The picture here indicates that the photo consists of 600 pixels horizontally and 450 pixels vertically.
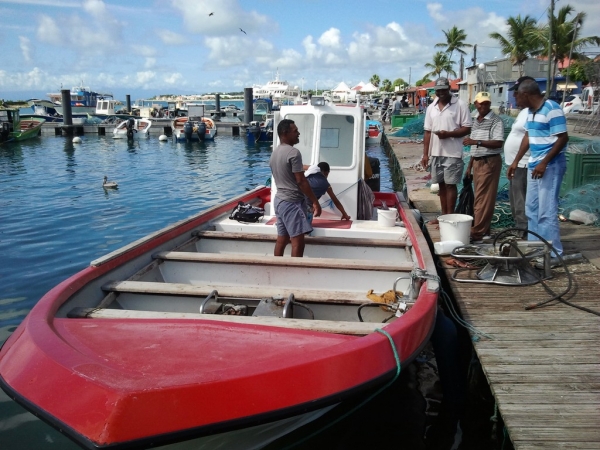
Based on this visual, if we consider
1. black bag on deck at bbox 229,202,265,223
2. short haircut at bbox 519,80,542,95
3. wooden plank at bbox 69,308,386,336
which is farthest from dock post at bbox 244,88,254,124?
wooden plank at bbox 69,308,386,336

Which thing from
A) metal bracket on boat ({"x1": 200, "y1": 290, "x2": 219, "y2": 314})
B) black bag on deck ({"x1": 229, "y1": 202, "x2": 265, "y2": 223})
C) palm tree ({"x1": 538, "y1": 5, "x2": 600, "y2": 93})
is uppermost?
palm tree ({"x1": 538, "y1": 5, "x2": 600, "y2": 93})

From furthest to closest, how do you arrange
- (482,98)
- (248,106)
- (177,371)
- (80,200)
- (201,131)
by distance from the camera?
(248,106) < (201,131) < (80,200) < (482,98) < (177,371)

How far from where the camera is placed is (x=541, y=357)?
3.74m

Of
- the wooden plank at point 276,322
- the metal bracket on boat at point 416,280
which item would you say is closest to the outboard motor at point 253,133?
the metal bracket on boat at point 416,280

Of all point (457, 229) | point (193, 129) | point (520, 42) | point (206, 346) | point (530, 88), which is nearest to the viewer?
point (206, 346)

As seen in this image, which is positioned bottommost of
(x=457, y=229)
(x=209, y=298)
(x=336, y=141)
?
(x=209, y=298)

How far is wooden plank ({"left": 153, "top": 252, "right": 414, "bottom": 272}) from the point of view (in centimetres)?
475

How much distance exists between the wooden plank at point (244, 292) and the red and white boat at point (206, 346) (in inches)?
0.6

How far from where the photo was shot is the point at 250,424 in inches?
106

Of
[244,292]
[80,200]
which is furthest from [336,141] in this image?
[80,200]

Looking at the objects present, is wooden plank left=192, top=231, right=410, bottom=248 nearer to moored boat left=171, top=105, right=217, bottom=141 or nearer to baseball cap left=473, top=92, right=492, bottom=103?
baseball cap left=473, top=92, right=492, bottom=103

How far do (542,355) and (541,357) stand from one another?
33 millimetres

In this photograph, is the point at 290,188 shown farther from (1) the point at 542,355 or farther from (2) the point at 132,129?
(2) the point at 132,129

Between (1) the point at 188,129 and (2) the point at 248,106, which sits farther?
(2) the point at 248,106
